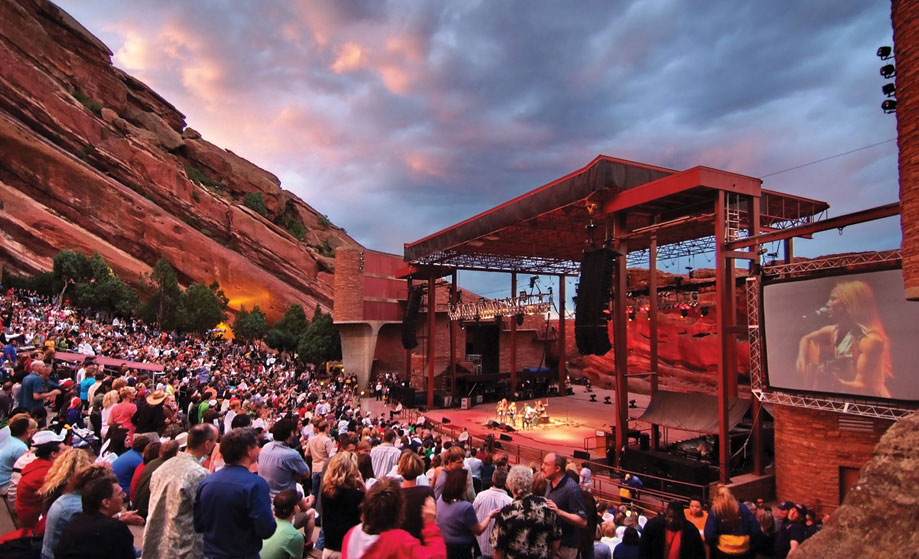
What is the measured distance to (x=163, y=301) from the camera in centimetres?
3522

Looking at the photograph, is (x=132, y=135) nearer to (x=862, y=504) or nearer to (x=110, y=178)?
(x=110, y=178)

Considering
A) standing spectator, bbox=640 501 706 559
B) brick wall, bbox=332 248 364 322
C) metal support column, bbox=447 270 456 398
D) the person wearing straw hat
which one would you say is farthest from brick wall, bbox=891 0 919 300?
brick wall, bbox=332 248 364 322

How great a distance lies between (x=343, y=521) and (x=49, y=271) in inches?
1542

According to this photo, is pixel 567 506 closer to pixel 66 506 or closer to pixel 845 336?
pixel 66 506

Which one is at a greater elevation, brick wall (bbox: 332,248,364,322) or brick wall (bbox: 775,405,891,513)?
brick wall (bbox: 332,248,364,322)

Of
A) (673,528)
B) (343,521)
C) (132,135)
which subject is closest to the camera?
(343,521)

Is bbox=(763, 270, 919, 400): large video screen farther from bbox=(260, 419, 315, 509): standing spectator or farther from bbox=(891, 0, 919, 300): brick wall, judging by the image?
bbox=(260, 419, 315, 509): standing spectator

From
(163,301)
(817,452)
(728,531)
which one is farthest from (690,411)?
(163,301)

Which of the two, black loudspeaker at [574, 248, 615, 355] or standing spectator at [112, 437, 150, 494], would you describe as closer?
standing spectator at [112, 437, 150, 494]

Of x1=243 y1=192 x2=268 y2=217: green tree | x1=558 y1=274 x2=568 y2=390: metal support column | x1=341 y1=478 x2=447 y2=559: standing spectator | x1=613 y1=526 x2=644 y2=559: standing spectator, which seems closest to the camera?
x1=341 y1=478 x2=447 y2=559: standing spectator

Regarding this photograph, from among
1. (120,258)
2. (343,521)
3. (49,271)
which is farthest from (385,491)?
(120,258)

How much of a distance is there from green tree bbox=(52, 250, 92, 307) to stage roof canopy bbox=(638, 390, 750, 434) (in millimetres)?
34073

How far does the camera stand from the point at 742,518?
16.0 feet

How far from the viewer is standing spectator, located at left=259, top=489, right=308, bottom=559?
12.4ft
